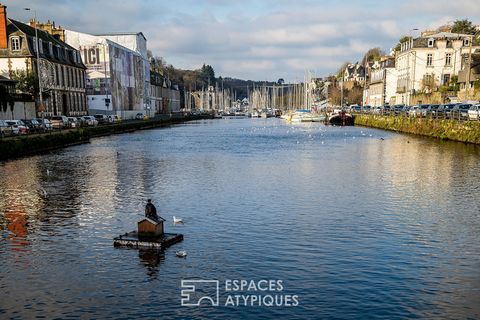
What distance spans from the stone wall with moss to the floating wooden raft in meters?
43.9

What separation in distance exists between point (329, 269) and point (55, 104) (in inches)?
2978

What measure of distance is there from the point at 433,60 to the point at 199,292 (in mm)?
101559

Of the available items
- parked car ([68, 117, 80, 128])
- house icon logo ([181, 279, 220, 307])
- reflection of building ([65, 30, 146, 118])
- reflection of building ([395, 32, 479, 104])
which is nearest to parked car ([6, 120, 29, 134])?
parked car ([68, 117, 80, 128])

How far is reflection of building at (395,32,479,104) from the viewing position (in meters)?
98.0

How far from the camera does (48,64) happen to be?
77.5m

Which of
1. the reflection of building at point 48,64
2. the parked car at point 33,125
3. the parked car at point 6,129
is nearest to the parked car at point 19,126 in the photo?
the parked car at point 6,129

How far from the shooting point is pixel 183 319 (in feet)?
37.8

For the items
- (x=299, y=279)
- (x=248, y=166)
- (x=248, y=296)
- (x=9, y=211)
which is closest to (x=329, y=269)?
(x=299, y=279)

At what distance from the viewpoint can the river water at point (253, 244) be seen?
40.6ft

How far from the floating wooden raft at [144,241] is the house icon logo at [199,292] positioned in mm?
3169

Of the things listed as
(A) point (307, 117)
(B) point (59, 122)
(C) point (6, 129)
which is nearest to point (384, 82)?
(A) point (307, 117)

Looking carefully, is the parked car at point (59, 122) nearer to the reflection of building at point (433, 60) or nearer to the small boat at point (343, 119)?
the small boat at point (343, 119)

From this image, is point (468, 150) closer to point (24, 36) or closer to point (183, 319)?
point (183, 319)

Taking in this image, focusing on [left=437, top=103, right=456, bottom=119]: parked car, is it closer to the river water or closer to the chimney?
the river water
